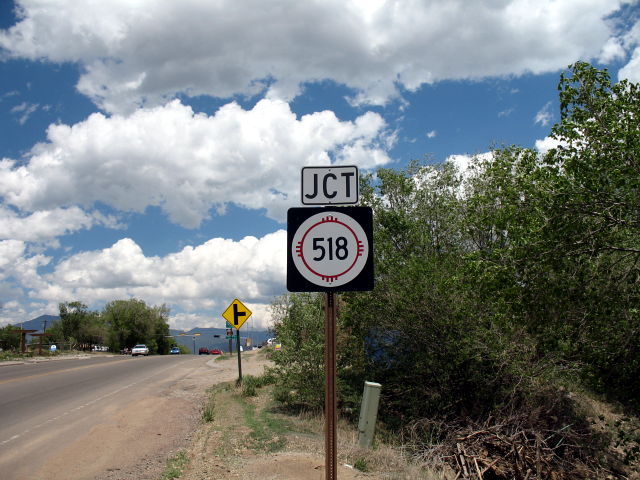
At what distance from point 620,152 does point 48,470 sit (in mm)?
9515

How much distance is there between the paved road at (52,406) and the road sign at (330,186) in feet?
19.3

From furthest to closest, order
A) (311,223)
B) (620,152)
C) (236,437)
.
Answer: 1. (236,437)
2. (620,152)
3. (311,223)

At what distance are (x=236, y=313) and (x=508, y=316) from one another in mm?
11151

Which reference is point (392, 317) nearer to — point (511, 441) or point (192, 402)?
point (511, 441)

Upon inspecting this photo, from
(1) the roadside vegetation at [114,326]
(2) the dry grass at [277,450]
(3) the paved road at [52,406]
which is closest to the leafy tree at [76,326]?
(1) the roadside vegetation at [114,326]

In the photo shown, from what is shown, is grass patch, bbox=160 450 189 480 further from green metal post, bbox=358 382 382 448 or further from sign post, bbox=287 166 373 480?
sign post, bbox=287 166 373 480

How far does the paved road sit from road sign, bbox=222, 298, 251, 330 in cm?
310

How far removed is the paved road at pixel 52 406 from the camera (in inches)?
329

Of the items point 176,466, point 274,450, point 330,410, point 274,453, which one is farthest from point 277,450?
point 330,410

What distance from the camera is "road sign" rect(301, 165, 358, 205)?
3.99 metres

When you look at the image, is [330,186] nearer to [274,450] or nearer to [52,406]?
[274,450]

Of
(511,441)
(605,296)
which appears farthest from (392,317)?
(605,296)

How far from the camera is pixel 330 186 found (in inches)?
159

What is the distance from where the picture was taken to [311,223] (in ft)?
12.8
